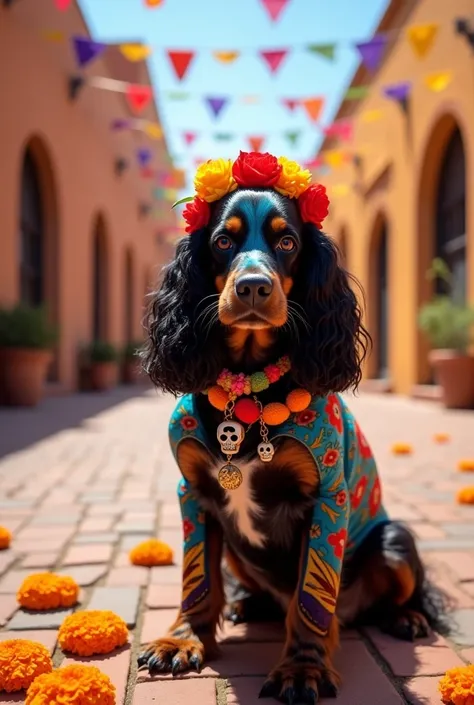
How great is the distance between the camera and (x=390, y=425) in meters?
7.32

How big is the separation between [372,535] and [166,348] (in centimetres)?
85

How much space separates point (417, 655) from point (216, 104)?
10182 mm

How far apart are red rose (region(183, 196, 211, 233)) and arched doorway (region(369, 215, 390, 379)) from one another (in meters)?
13.1

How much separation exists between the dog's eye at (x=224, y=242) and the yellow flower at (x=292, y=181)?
20 cm

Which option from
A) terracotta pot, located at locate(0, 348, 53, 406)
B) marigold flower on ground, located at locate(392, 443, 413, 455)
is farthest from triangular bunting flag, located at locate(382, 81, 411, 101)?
marigold flower on ground, located at locate(392, 443, 413, 455)

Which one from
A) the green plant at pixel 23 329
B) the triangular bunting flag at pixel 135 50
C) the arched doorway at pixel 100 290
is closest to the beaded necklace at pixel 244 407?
the green plant at pixel 23 329

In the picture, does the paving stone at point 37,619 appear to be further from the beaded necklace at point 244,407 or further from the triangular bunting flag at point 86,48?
the triangular bunting flag at point 86,48

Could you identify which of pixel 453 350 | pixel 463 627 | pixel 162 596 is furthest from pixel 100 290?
pixel 463 627

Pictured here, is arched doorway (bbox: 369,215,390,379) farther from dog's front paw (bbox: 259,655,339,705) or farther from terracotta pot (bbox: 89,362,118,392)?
dog's front paw (bbox: 259,655,339,705)

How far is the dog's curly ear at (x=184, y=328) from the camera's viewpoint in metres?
1.75

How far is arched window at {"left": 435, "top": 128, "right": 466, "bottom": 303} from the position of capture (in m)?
10.1

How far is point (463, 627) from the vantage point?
1952 millimetres

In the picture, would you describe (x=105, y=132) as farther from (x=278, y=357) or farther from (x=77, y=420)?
(x=278, y=357)

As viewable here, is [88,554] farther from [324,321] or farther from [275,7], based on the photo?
[275,7]
